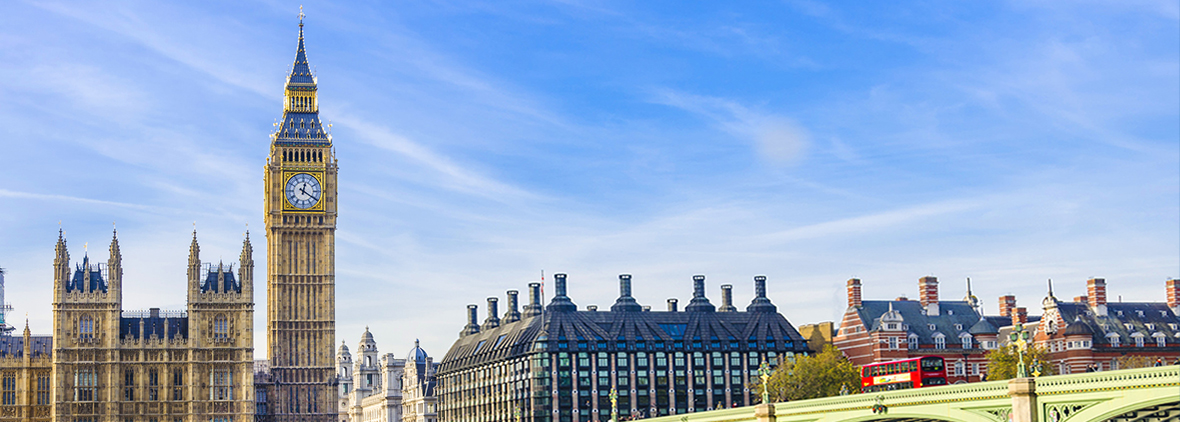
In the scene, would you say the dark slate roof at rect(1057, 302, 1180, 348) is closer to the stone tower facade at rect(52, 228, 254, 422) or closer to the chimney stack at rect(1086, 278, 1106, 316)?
the chimney stack at rect(1086, 278, 1106, 316)

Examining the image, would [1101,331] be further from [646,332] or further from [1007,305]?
[646,332]

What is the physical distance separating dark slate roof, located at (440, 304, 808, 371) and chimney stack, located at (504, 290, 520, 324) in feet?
22.4

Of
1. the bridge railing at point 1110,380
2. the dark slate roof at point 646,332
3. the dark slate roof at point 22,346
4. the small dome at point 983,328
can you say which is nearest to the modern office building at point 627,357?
the dark slate roof at point 646,332

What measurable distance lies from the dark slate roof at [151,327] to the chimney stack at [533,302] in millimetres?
35505

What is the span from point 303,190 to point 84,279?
2675 centimetres

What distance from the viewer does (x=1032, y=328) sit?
138m

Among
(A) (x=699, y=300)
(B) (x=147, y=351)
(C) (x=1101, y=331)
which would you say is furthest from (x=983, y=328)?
(B) (x=147, y=351)

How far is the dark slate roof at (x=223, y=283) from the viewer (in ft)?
510

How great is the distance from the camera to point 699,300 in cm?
16525

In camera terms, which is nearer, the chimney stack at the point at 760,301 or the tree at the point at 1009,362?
the tree at the point at 1009,362

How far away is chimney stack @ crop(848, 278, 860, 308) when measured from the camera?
144875mm

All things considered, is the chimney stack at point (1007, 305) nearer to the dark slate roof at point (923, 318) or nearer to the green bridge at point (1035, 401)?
the dark slate roof at point (923, 318)

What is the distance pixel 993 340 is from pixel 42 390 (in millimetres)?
92762

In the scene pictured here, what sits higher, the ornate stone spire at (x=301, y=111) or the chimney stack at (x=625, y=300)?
the ornate stone spire at (x=301, y=111)
